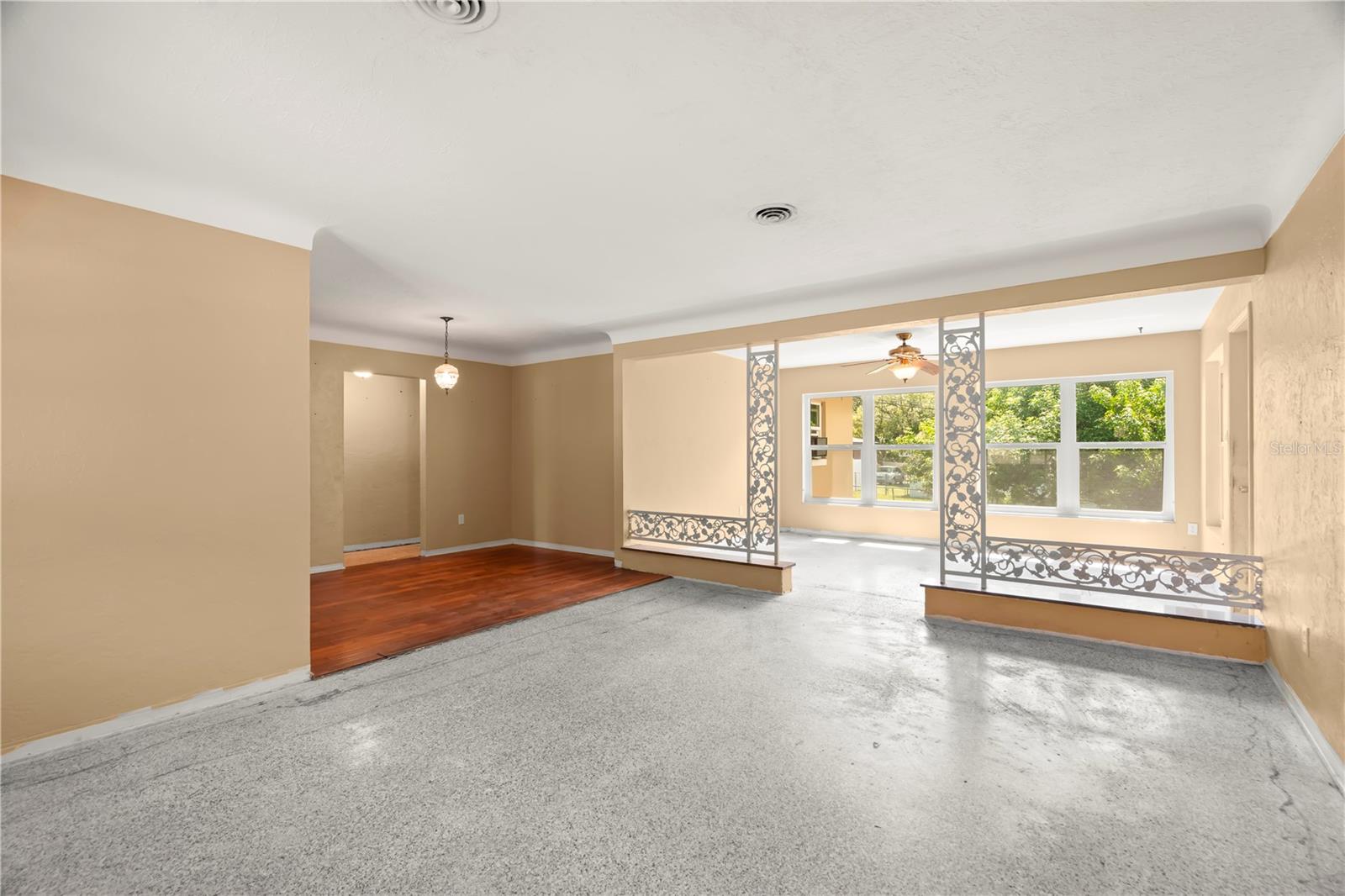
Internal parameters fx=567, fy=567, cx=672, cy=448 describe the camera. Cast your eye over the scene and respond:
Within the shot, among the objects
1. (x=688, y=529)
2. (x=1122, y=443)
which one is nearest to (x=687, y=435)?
(x=688, y=529)

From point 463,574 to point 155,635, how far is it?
3090 mm

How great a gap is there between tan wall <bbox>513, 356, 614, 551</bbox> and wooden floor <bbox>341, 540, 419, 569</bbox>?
134cm

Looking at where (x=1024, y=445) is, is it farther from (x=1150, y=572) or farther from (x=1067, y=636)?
(x=1067, y=636)

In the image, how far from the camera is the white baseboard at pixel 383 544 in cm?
741

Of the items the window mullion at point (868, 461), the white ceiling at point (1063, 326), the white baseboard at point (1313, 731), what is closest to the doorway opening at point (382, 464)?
the white ceiling at point (1063, 326)

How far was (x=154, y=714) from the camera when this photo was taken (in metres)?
2.64

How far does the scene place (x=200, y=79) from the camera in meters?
1.95

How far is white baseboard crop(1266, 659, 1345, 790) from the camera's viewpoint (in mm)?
2089

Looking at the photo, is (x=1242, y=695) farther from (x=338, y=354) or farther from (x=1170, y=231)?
(x=338, y=354)

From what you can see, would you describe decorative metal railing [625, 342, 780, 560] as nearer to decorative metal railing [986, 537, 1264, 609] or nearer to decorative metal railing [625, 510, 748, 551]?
decorative metal railing [625, 510, 748, 551]

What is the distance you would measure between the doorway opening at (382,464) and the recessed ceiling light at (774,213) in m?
5.75

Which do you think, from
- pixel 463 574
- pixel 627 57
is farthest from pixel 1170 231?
pixel 463 574

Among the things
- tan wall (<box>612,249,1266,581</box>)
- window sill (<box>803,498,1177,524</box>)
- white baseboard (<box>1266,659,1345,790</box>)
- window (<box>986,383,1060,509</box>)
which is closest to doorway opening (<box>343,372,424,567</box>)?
tan wall (<box>612,249,1266,581</box>)

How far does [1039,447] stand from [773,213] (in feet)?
18.1
